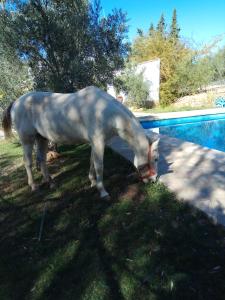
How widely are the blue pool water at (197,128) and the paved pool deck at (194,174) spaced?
10.4ft

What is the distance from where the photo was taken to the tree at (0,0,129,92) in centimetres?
805

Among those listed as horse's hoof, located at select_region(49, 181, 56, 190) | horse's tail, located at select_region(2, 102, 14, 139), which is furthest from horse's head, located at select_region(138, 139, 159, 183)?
horse's tail, located at select_region(2, 102, 14, 139)

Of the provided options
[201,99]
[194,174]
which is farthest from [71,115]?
[201,99]

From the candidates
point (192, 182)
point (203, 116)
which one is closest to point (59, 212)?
point (192, 182)

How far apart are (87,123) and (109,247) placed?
208 centimetres

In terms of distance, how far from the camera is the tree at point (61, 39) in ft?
26.4

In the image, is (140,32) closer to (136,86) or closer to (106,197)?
(136,86)

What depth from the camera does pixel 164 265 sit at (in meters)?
3.26

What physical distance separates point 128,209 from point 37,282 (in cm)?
188

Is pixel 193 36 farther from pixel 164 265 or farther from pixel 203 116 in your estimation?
pixel 164 265

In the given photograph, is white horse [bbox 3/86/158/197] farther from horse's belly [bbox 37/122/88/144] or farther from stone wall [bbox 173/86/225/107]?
stone wall [bbox 173/86/225/107]

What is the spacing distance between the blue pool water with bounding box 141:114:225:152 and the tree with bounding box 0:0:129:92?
4.96m

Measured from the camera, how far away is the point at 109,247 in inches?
147

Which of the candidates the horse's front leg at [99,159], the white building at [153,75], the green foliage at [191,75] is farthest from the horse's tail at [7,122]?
the green foliage at [191,75]
